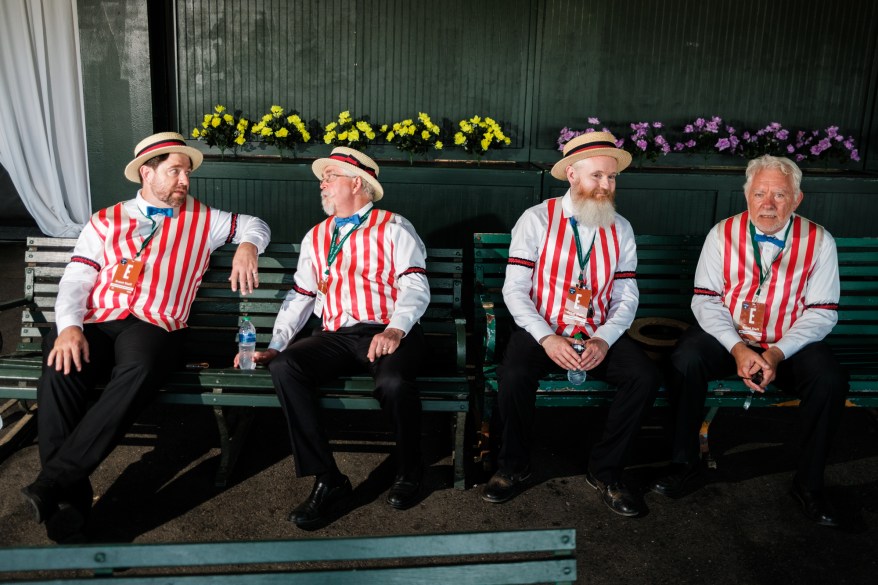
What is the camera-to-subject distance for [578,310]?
429 cm

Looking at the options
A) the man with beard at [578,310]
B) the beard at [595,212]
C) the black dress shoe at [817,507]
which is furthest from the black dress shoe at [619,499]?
the beard at [595,212]

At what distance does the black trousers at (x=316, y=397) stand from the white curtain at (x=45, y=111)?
567cm

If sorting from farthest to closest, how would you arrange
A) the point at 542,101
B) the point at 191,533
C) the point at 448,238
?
the point at 542,101
the point at 448,238
the point at 191,533

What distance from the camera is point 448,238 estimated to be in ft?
23.3

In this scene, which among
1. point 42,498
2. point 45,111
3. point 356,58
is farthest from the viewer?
point 45,111

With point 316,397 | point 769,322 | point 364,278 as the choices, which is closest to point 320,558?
point 316,397

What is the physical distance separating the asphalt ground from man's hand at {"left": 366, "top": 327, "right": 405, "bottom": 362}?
2.15 feet

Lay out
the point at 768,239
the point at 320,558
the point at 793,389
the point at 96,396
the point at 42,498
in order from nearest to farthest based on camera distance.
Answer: the point at 320,558, the point at 42,498, the point at 96,396, the point at 793,389, the point at 768,239

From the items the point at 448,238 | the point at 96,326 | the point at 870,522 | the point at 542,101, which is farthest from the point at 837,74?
the point at 96,326

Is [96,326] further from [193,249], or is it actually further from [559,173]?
[559,173]

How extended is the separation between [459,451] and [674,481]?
1047mm

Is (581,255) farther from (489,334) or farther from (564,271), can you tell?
(489,334)

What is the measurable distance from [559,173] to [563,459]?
5.03 feet

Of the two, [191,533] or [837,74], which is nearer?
[191,533]
